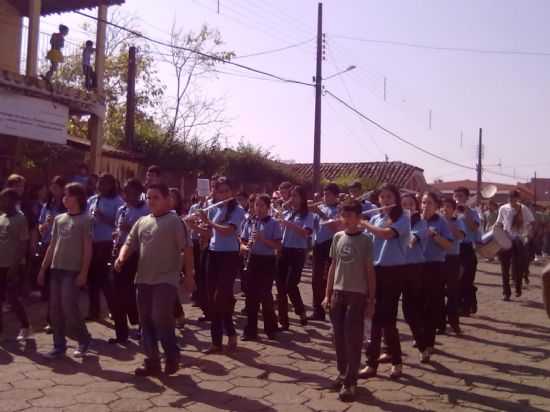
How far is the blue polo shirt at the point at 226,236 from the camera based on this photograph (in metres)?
6.95

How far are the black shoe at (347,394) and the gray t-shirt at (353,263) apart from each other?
33.3 inches

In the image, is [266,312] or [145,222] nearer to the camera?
[145,222]

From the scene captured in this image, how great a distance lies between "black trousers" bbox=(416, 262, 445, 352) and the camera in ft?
23.1

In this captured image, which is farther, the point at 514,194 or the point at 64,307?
the point at 514,194

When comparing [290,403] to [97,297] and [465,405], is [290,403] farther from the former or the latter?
[97,297]

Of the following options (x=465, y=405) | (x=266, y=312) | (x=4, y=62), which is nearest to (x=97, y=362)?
(x=266, y=312)

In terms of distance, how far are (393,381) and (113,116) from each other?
1031 inches

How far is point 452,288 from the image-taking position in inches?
338

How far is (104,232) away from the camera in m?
7.67

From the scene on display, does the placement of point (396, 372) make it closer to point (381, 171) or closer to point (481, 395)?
point (481, 395)

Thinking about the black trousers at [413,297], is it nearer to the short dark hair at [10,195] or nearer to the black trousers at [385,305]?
the black trousers at [385,305]

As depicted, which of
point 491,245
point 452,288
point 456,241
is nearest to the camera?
point 456,241

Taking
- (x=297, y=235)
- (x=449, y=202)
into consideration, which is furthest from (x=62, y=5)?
(x=449, y=202)

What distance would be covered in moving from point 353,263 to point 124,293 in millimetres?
2922
